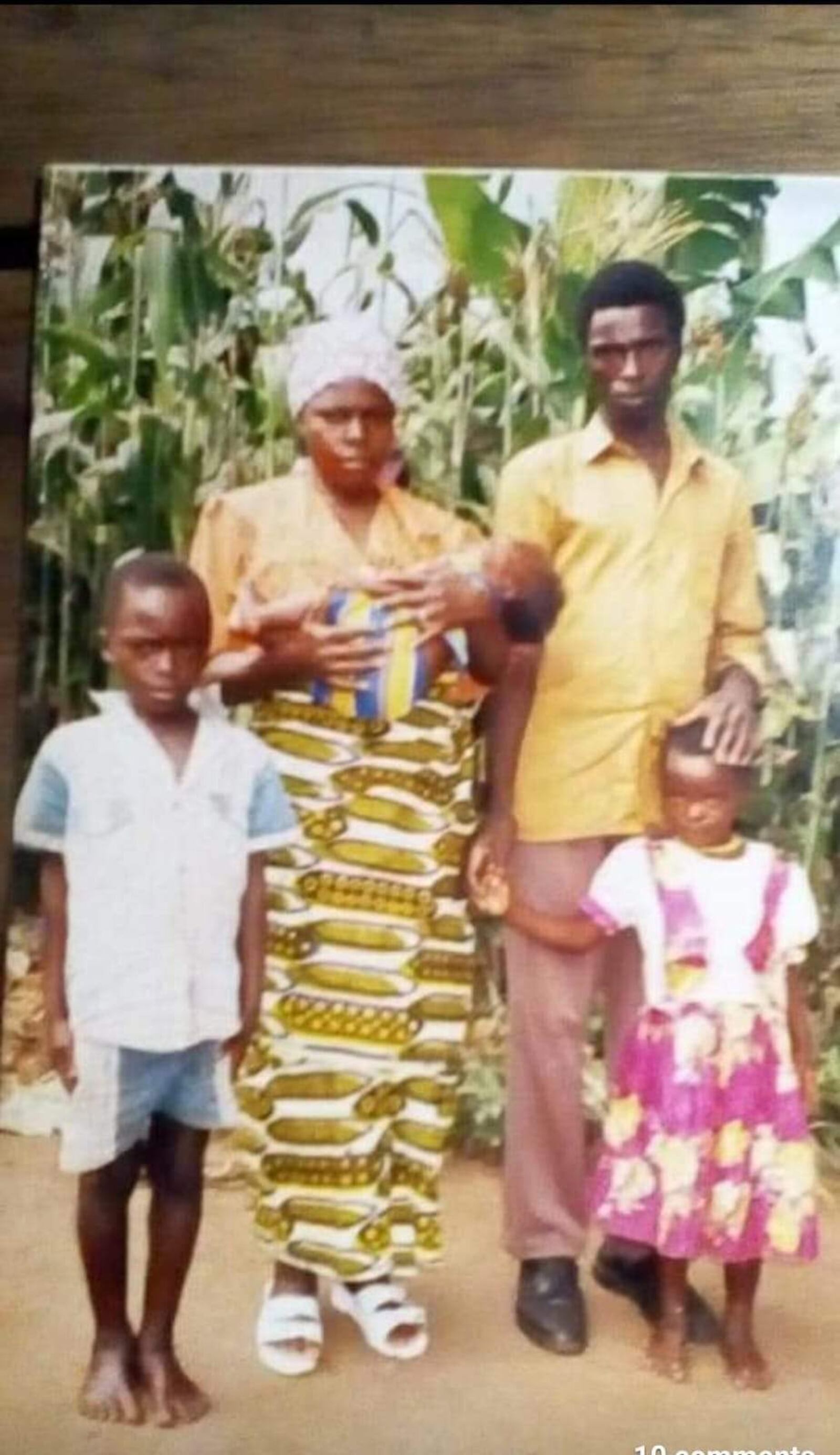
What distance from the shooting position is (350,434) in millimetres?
960

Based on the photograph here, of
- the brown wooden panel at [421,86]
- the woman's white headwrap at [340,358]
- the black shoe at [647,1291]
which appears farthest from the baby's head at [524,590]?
the black shoe at [647,1291]

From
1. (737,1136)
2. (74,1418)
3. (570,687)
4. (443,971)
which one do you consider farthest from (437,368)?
(74,1418)

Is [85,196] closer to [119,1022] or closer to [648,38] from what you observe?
[648,38]

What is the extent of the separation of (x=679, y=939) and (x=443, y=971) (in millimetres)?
123

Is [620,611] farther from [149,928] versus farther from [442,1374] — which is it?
[442,1374]

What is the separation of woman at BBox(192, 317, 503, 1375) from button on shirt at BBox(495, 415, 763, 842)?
0.13 feet

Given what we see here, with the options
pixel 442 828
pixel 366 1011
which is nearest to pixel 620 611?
pixel 442 828

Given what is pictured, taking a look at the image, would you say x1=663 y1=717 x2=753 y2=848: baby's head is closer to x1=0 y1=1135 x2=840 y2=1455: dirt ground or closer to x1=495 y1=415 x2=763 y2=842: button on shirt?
x1=495 y1=415 x2=763 y2=842: button on shirt

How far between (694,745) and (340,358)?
0.28 metres

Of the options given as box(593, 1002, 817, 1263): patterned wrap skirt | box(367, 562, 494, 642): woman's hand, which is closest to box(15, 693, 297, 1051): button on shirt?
box(367, 562, 494, 642): woman's hand

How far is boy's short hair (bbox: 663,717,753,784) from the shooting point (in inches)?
37.0

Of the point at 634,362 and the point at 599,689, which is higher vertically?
the point at 634,362

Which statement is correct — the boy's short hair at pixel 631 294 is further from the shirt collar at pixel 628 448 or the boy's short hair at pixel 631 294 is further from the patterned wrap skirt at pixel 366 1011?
the patterned wrap skirt at pixel 366 1011

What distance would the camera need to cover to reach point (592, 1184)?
93 centimetres
